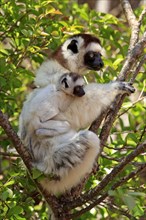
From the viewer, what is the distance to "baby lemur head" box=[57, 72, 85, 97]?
4.10 m

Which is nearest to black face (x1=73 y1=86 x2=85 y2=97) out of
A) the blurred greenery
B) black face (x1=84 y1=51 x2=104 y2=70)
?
the blurred greenery

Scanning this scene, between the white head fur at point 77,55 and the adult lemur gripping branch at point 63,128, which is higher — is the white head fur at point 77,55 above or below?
above

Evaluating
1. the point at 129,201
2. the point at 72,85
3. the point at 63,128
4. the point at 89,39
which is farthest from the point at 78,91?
the point at 129,201

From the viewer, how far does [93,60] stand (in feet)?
15.7

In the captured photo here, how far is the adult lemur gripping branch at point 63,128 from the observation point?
389cm

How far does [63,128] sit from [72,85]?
31 cm

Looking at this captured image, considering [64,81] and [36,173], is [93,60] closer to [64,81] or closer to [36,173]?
[64,81]

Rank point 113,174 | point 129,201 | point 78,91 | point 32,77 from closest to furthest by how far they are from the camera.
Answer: point 129,201 < point 113,174 < point 78,91 < point 32,77

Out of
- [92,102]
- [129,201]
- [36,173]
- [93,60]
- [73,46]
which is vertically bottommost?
[36,173]

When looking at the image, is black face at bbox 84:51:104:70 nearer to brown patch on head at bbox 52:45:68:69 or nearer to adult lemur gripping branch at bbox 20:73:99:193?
brown patch on head at bbox 52:45:68:69

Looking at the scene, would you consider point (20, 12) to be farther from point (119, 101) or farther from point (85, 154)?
point (85, 154)

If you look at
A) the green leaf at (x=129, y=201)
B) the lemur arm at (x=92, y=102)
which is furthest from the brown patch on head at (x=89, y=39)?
the green leaf at (x=129, y=201)

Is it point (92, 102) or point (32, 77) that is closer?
point (92, 102)

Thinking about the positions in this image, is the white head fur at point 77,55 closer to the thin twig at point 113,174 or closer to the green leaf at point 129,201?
the thin twig at point 113,174
